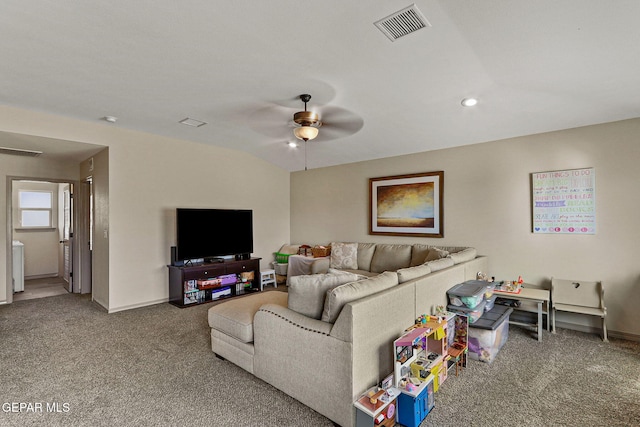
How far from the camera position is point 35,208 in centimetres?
674

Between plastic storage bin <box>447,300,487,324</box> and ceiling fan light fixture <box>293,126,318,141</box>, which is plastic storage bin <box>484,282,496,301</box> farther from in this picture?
ceiling fan light fixture <box>293,126,318,141</box>

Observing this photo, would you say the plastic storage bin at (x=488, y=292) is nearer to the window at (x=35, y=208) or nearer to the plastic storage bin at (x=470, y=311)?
the plastic storage bin at (x=470, y=311)

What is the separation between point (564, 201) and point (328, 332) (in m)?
3.45

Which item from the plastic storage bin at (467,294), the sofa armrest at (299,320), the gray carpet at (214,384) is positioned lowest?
the gray carpet at (214,384)

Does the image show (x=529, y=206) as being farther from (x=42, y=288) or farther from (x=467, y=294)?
(x=42, y=288)

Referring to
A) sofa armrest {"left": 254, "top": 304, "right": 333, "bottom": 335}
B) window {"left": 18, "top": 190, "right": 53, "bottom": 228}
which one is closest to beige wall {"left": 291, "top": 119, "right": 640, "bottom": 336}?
sofa armrest {"left": 254, "top": 304, "right": 333, "bottom": 335}

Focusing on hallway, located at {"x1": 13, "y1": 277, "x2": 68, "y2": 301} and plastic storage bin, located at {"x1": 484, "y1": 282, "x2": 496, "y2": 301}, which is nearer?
plastic storage bin, located at {"x1": 484, "y1": 282, "x2": 496, "y2": 301}

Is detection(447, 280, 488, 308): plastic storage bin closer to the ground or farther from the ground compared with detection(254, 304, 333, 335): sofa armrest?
closer to the ground

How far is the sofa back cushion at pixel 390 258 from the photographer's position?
476cm

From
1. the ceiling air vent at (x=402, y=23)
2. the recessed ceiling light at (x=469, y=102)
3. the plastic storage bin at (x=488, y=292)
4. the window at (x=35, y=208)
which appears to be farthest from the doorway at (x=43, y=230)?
the plastic storage bin at (x=488, y=292)

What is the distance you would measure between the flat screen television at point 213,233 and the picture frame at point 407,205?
2.25m

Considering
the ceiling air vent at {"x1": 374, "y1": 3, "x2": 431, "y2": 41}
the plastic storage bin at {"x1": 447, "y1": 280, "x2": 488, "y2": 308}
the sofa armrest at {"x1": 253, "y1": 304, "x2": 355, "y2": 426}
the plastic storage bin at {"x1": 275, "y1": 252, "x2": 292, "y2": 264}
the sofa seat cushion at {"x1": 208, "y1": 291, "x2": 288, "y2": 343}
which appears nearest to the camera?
the sofa armrest at {"x1": 253, "y1": 304, "x2": 355, "y2": 426}

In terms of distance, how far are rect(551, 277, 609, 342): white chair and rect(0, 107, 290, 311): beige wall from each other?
4.95 meters

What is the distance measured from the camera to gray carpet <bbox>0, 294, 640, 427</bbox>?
2082 millimetres
